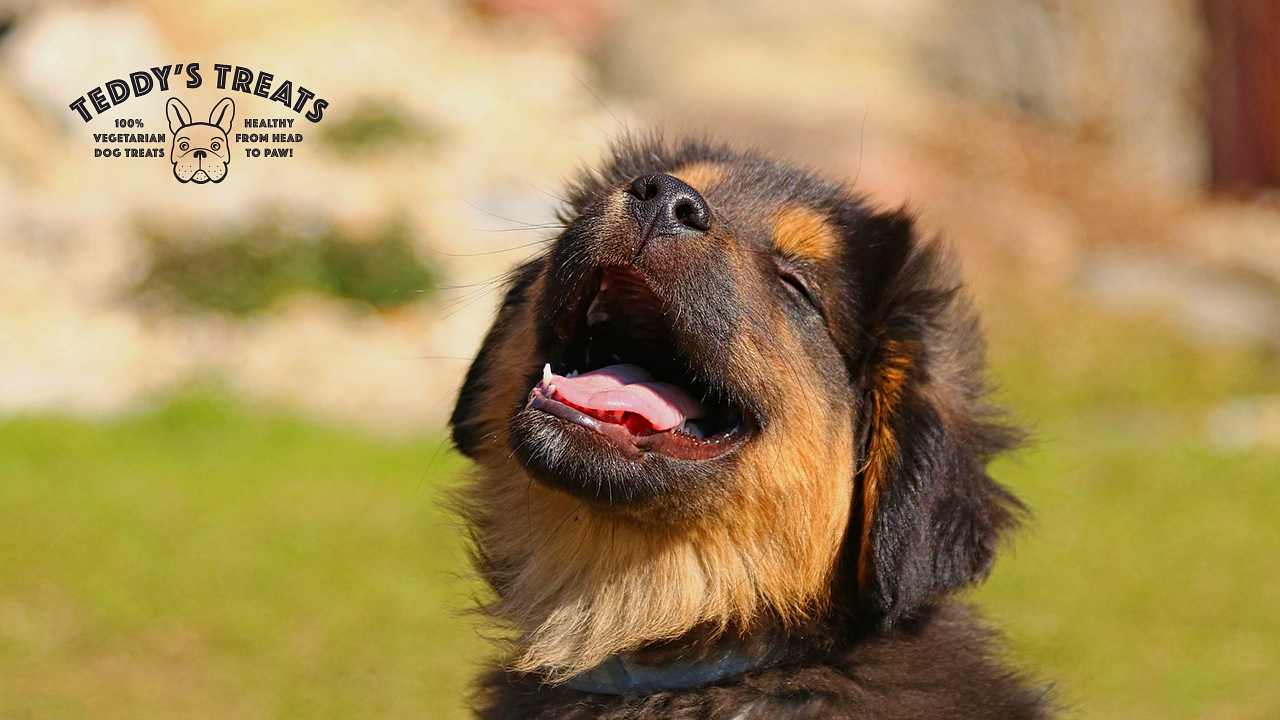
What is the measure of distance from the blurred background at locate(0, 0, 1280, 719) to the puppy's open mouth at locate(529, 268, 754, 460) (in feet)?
2.95

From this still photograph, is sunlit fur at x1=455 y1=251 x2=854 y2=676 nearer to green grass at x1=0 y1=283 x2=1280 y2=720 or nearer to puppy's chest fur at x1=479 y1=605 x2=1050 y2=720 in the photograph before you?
puppy's chest fur at x1=479 y1=605 x2=1050 y2=720

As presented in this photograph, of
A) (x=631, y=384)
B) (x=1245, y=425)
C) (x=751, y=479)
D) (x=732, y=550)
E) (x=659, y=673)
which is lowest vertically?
(x=659, y=673)

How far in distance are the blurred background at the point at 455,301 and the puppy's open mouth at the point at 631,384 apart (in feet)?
2.95

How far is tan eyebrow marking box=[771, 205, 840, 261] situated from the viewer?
154 inches

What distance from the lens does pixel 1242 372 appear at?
45.6ft

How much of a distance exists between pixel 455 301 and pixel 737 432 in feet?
5.19

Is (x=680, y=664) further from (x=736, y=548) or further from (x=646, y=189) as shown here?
(x=646, y=189)

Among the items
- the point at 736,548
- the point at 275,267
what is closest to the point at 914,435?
the point at 736,548

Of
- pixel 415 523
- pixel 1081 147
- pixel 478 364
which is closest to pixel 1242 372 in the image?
pixel 1081 147

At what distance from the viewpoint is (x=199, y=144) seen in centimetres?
1195

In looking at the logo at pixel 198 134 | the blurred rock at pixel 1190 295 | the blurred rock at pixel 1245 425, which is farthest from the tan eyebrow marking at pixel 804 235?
the blurred rock at pixel 1190 295

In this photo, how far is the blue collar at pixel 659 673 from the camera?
3.72 meters

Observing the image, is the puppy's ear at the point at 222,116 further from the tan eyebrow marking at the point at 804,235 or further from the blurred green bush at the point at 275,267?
the tan eyebrow marking at the point at 804,235

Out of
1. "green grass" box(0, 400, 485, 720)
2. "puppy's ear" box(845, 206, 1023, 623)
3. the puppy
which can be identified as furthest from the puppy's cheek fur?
the puppy
